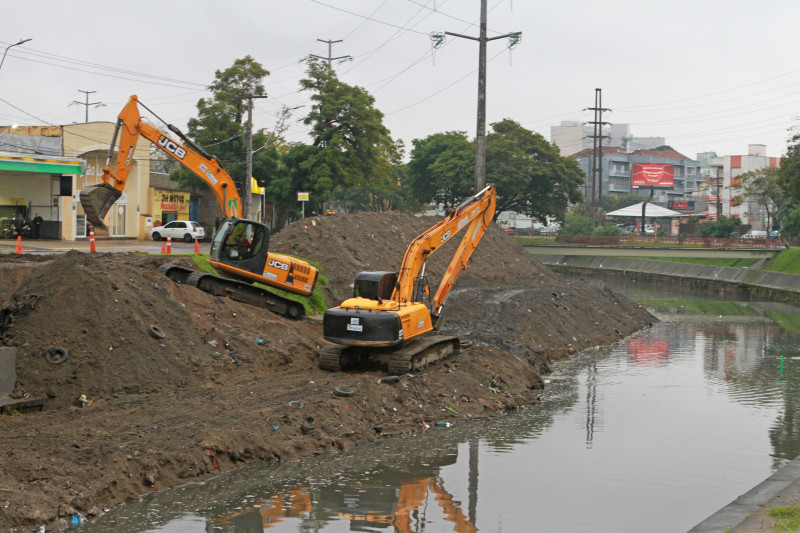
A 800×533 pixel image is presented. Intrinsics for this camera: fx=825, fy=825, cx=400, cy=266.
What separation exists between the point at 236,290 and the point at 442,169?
152 ft

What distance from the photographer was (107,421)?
38.0ft

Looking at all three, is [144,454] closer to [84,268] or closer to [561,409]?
[84,268]

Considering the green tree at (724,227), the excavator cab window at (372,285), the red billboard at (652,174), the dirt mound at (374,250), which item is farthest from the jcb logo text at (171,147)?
the red billboard at (652,174)

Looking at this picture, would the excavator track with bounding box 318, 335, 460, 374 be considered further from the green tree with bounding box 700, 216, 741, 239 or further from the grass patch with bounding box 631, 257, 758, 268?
the green tree with bounding box 700, 216, 741, 239

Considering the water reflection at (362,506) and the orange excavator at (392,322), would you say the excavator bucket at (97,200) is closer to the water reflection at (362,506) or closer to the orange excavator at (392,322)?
the orange excavator at (392,322)

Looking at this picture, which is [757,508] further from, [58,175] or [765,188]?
[765,188]

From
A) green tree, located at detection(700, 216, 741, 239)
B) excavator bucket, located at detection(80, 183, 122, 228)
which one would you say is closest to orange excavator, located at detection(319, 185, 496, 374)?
excavator bucket, located at detection(80, 183, 122, 228)

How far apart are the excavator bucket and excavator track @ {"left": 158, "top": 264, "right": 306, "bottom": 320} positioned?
7.52ft

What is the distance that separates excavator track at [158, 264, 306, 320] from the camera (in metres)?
18.8

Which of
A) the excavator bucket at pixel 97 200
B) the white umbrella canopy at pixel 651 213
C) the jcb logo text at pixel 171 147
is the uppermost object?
the white umbrella canopy at pixel 651 213

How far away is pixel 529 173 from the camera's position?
6106cm

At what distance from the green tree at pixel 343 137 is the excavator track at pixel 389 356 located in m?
34.5

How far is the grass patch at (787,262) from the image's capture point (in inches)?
1821

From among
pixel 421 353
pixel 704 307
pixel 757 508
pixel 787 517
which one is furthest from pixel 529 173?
pixel 787 517
